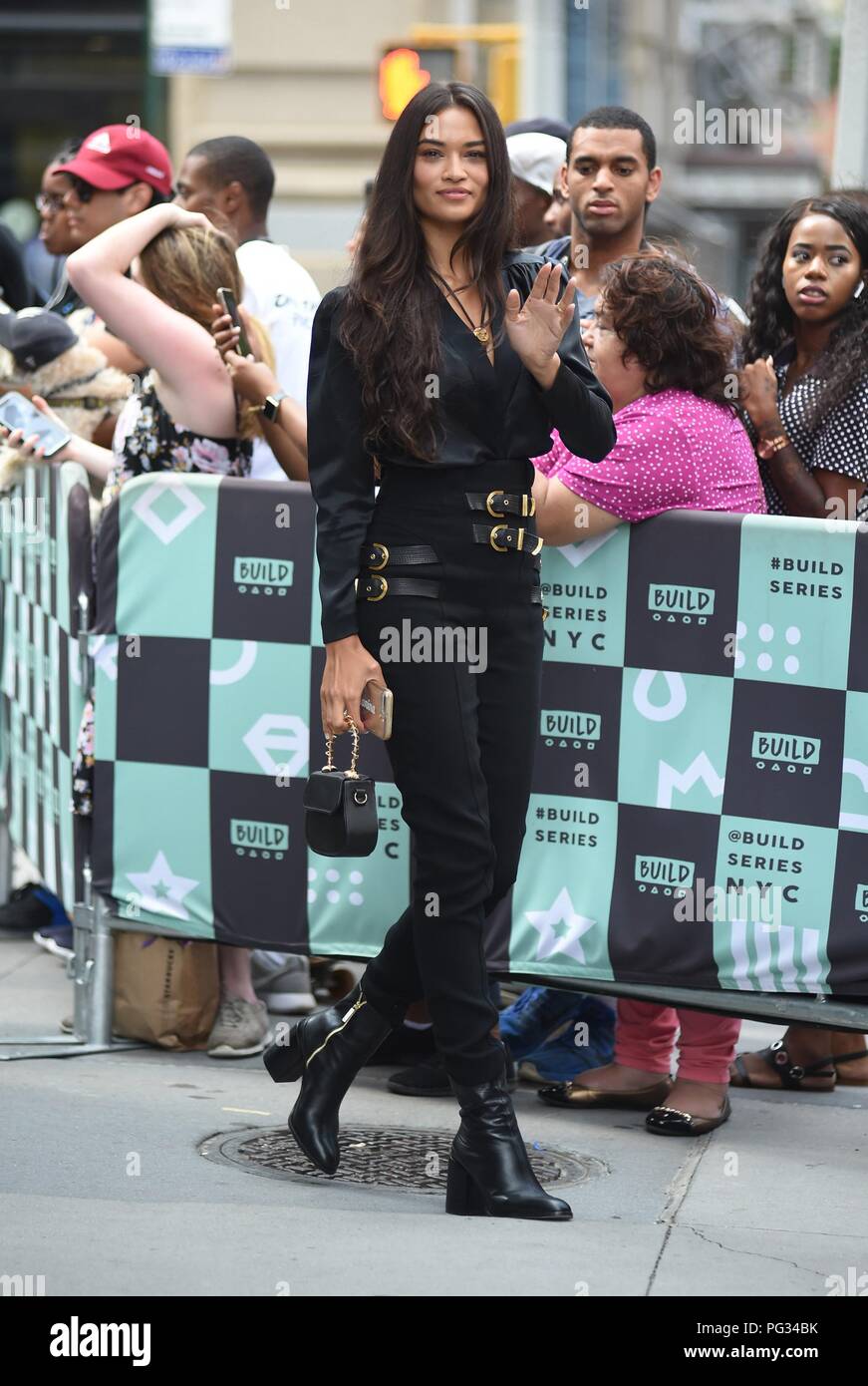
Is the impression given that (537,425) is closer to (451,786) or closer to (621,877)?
(451,786)

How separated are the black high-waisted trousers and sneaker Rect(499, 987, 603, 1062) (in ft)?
4.26

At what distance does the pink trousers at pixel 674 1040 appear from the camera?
16.5 ft

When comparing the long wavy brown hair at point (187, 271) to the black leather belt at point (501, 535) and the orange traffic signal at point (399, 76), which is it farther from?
the orange traffic signal at point (399, 76)

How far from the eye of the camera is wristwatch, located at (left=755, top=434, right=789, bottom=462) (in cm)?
511

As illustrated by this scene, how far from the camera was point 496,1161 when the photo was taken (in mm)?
4090

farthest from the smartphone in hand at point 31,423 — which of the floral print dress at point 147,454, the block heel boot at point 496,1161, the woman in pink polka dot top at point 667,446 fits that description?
the block heel boot at point 496,1161

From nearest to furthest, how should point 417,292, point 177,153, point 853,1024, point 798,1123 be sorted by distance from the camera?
1. point 417,292
2. point 853,1024
3. point 798,1123
4. point 177,153

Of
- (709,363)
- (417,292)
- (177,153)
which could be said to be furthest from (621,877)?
(177,153)

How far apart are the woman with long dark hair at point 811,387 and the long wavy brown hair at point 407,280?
3.71ft

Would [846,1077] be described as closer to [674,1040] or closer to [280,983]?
[674,1040]

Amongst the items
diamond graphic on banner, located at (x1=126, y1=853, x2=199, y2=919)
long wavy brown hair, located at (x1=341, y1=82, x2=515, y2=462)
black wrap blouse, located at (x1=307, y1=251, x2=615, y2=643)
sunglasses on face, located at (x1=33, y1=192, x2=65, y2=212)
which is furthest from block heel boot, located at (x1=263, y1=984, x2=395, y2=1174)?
sunglasses on face, located at (x1=33, y1=192, x2=65, y2=212)

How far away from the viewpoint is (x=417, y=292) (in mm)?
4082

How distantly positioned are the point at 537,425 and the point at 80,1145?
1885mm

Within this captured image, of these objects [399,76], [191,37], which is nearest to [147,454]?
[399,76]
